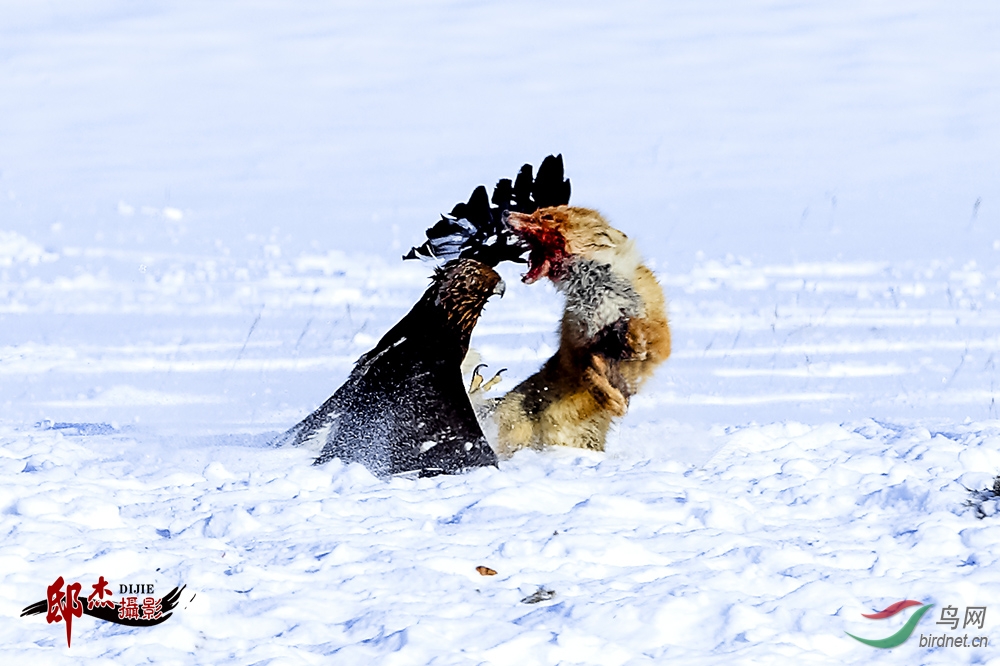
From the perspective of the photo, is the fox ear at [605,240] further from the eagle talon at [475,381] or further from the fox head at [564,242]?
the eagle talon at [475,381]

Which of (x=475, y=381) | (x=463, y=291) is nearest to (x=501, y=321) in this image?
(x=475, y=381)

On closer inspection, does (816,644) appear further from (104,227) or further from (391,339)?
(104,227)

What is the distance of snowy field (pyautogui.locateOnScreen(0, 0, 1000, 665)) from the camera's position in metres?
3.37

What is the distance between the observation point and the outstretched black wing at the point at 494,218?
5.18m

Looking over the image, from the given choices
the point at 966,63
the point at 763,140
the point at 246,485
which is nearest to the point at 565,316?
the point at 246,485

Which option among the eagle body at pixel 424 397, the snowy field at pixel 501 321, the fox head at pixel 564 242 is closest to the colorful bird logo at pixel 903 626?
the snowy field at pixel 501 321

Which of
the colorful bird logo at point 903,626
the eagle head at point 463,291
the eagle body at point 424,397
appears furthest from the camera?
the eagle head at point 463,291

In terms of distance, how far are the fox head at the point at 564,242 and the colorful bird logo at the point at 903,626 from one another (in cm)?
226

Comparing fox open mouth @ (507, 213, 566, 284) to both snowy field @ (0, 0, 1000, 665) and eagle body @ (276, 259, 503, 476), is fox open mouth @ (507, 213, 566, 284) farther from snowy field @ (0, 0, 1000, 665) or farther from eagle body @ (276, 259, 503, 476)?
snowy field @ (0, 0, 1000, 665)

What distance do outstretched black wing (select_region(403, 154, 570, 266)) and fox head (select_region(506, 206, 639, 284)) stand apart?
0.07 metres

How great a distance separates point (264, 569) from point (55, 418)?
11.6 ft

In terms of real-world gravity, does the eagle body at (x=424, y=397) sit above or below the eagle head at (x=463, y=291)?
below

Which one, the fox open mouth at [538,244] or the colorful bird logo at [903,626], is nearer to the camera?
the colorful bird logo at [903,626]

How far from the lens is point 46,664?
293cm
